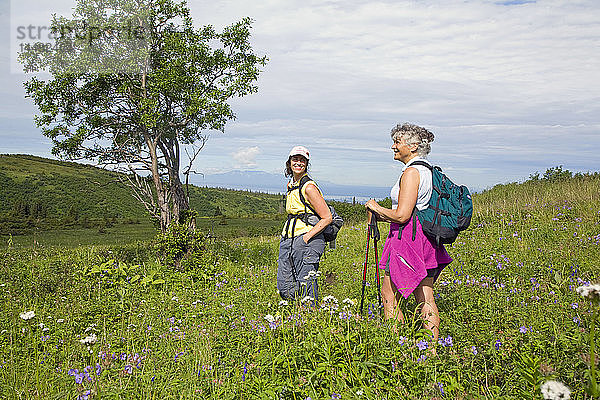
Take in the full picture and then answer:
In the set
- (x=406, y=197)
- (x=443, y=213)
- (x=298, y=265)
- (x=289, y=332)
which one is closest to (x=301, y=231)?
(x=298, y=265)

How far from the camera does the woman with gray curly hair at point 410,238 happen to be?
4.16 meters

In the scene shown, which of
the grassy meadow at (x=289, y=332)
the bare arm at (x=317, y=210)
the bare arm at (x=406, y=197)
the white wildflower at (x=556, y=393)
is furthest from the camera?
the bare arm at (x=317, y=210)

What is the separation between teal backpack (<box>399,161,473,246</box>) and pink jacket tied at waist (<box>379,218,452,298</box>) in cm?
7

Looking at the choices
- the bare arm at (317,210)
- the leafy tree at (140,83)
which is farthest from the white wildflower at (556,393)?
the leafy tree at (140,83)

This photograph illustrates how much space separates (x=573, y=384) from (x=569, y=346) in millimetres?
512

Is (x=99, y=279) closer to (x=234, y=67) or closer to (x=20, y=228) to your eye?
(x=234, y=67)

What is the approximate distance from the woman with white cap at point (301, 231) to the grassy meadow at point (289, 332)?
43cm

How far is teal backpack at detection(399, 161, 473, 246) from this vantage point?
164 inches

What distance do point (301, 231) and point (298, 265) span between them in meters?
0.41

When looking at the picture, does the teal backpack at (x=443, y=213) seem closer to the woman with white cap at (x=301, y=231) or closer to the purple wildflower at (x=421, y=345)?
the purple wildflower at (x=421, y=345)

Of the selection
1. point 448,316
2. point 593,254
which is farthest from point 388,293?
point 593,254

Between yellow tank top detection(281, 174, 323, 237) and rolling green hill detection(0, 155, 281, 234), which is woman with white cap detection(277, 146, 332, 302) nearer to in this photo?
yellow tank top detection(281, 174, 323, 237)

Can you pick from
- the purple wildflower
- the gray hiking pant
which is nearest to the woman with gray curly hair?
the purple wildflower

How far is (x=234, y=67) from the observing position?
11.1 metres
